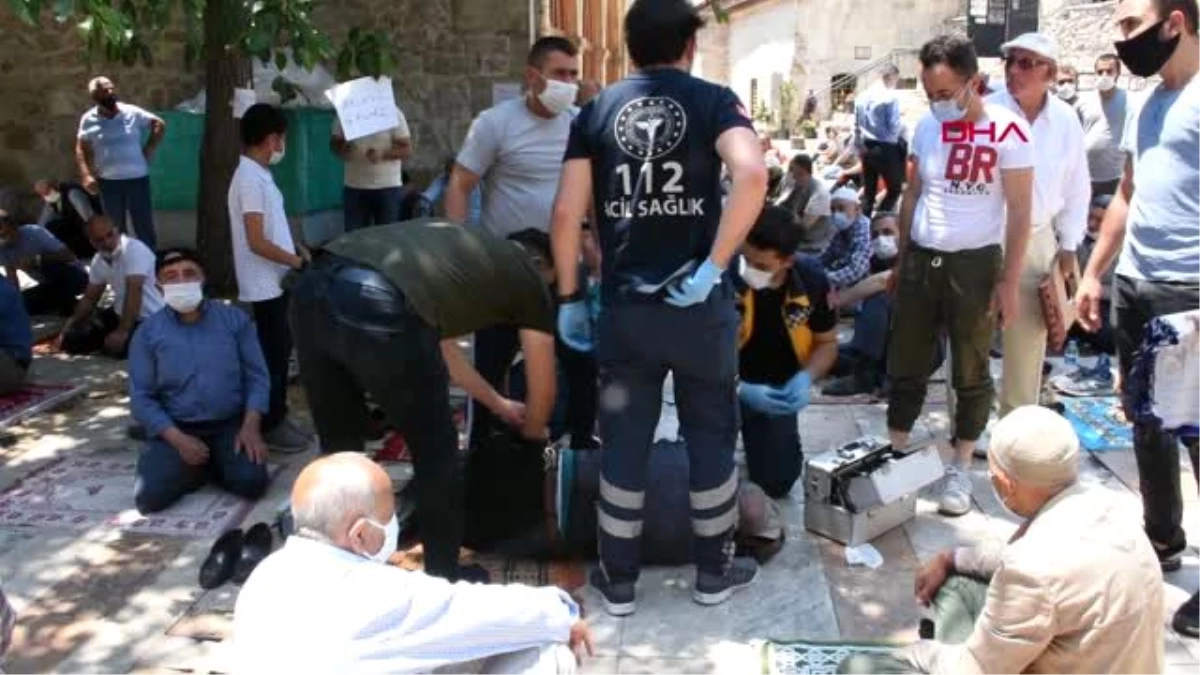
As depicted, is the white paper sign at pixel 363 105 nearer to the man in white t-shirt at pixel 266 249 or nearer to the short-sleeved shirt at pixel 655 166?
the man in white t-shirt at pixel 266 249

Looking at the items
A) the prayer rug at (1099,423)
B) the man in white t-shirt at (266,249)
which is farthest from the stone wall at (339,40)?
the prayer rug at (1099,423)

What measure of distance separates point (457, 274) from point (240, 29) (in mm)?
2653

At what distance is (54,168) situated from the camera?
10391mm

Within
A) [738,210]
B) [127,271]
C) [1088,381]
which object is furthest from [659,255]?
[127,271]

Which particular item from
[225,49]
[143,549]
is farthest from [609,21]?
[143,549]

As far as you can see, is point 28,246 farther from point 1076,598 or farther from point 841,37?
point 841,37

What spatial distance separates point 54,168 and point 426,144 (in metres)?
3.50

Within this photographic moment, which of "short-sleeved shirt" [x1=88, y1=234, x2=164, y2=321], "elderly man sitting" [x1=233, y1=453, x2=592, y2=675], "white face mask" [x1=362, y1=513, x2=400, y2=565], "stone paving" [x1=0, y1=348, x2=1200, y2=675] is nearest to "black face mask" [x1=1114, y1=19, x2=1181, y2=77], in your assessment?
"stone paving" [x1=0, y1=348, x2=1200, y2=675]

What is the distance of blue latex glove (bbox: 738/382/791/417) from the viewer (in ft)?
13.6

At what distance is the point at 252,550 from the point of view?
12.5 feet

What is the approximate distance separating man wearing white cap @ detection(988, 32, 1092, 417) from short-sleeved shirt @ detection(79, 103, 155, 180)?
6391 mm

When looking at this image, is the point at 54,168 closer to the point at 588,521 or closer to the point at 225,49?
the point at 225,49

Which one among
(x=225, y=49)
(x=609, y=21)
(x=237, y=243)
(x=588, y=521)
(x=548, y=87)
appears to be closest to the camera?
(x=588, y=521)

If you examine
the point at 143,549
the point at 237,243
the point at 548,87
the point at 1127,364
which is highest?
the point at 548,87
